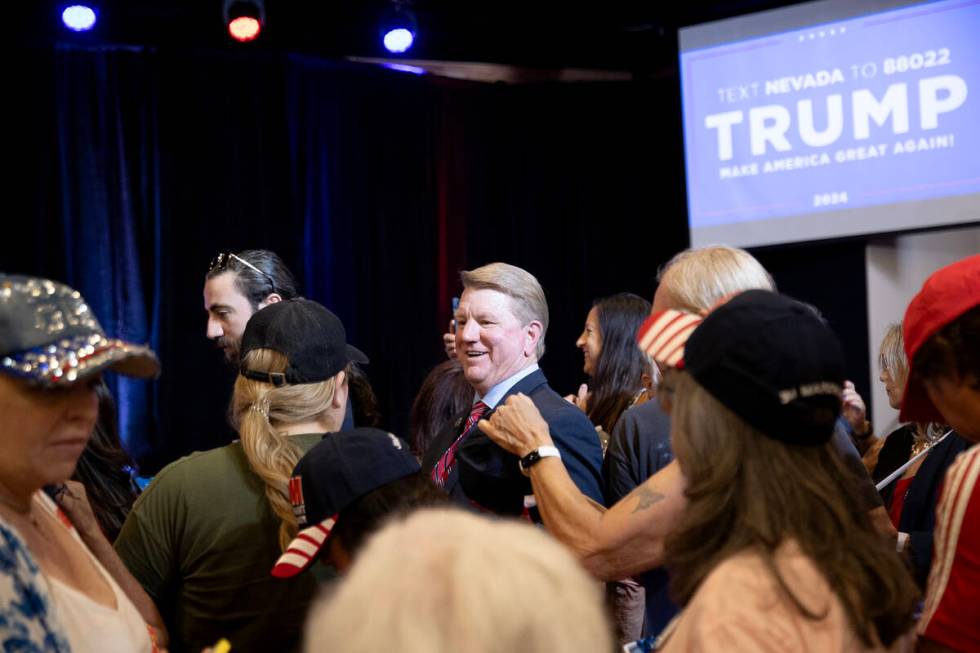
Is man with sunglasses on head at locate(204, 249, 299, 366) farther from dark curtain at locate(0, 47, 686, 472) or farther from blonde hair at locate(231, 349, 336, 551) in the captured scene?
dark curtain at locate(0, 47, 686, 472)

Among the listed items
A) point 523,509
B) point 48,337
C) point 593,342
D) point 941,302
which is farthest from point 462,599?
point 593,342

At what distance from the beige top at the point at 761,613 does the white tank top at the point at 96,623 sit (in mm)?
715

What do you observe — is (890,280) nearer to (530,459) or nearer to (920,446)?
(920,446)

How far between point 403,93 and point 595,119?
1.28 m

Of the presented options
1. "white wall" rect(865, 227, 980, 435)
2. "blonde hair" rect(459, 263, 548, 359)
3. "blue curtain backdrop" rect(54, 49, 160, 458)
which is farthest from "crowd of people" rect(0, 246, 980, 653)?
"blue curtain backdrop" rect(54, 49, 160, 458)

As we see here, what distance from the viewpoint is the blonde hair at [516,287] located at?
116 inches

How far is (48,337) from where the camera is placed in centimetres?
124

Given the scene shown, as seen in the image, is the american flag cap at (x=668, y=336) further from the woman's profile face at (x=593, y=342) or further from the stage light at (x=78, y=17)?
the stage light at (x=78, y=17)

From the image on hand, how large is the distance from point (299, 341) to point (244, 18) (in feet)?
11.2

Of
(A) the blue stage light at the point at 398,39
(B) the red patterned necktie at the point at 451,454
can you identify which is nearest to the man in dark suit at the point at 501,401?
(B) the red patterned necktie at the point at 451,454

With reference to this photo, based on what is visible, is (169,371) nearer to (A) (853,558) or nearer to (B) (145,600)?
(B) (145,600)

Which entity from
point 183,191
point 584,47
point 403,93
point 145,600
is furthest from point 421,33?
point 145,600

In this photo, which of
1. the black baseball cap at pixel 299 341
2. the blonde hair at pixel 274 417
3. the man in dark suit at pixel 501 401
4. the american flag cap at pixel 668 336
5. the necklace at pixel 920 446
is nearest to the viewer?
the american flag cap at pixel 668 336

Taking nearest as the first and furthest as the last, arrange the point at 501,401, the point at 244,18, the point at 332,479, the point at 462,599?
the point at 462,599, the point at 332,479, the point at 501,401, the point at 244,18
